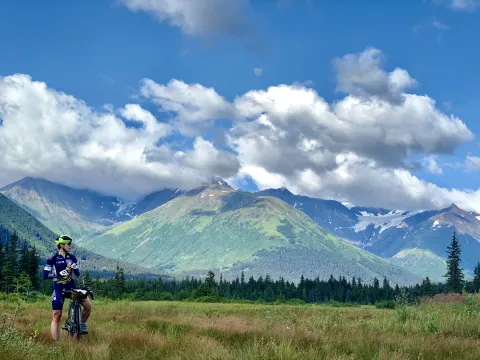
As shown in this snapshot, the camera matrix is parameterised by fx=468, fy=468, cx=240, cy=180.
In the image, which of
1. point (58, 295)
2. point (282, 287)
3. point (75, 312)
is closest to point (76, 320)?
point (75, 312)

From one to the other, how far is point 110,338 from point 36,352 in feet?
7.82

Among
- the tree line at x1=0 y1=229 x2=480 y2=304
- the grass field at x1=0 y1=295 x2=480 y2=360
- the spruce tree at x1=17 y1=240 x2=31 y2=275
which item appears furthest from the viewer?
the tree line at x1=0 y1=229 x2=480 y2=304

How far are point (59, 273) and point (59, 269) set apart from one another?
0.11 m

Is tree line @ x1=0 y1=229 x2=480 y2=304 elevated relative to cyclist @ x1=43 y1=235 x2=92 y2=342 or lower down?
lower down

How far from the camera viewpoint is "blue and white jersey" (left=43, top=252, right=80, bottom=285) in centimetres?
1190

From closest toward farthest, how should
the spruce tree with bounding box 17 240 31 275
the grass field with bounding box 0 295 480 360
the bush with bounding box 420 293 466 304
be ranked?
the grass field with bounding box 0 295 480 360 → the bush with bounding box 420 293 466 304 → the spruce tree with bounding box 17 240 31 275

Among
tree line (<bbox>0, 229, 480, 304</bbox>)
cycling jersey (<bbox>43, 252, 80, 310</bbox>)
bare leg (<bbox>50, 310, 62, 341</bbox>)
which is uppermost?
cycling jersey (<bbox>43, 252, 80, 310</bbox>)

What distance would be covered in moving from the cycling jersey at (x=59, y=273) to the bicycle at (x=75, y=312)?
0.52 ft

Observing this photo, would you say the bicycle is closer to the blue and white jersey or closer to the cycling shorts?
the cycling shorts

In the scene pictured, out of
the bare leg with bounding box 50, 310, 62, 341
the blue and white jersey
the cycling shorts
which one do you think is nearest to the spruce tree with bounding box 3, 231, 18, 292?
the cycling shorts

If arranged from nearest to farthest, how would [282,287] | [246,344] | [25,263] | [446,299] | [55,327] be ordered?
[246,344], [55,327], [446,299], [25,263], [282,287]

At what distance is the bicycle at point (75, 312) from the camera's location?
1159 cm

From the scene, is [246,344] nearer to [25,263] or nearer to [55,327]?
[55,327]

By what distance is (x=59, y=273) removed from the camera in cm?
1192
